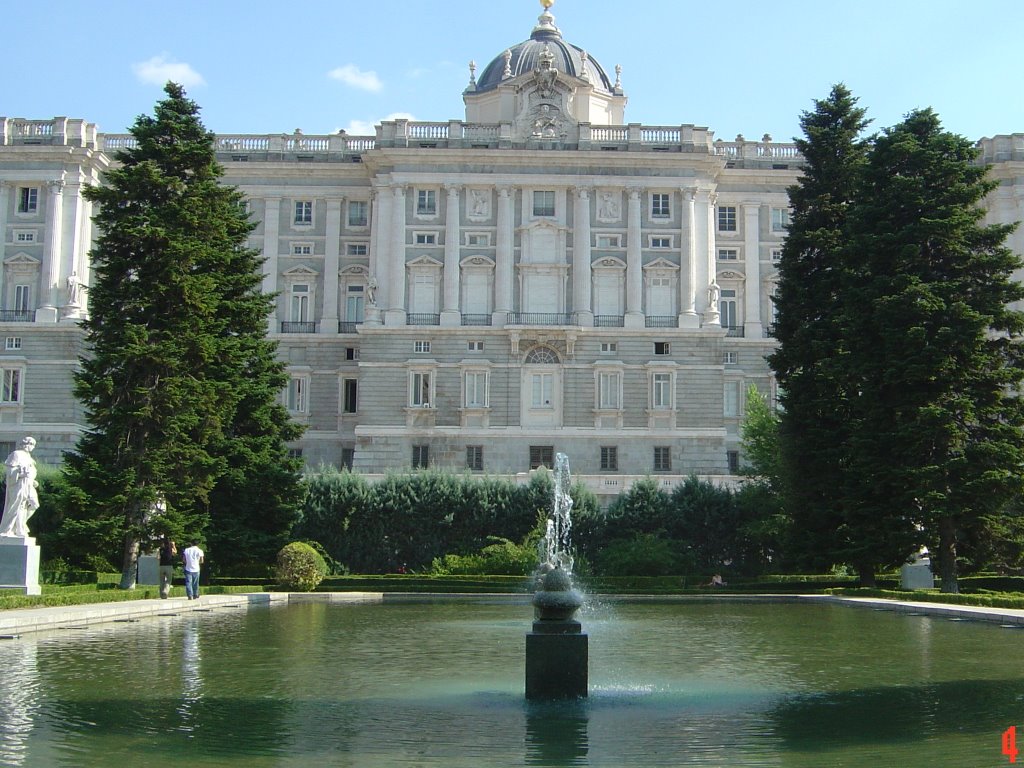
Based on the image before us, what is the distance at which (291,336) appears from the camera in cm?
6700

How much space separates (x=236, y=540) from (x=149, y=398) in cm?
695

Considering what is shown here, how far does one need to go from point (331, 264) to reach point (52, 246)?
49.2 feet

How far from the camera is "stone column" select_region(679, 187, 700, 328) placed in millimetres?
63156

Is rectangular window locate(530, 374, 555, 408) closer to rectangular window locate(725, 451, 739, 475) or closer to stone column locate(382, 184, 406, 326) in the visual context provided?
stone column locate(382, 184, 406, 326)

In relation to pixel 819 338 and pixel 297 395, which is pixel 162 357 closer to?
pixel 819 338

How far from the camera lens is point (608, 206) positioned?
64.4 meters

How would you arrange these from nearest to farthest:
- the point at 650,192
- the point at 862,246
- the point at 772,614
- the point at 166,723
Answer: the point at 166,723, the point at 772,614, the point at 862,246, the point at 650,192

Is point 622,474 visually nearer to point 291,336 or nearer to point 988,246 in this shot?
point 291,336

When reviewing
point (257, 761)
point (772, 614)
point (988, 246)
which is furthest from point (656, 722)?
point (988, 246)

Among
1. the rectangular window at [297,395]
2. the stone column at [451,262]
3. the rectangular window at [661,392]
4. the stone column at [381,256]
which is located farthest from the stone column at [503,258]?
the rectangular window at [297,395]

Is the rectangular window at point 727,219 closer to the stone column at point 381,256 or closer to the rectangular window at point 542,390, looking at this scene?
the rectangular window at point 542,390

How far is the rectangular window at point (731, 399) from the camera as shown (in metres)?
67.0

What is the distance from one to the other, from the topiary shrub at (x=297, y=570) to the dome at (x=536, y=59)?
41086mm

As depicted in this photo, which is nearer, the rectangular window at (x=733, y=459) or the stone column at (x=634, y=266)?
the stone column at (x=634, y=266)
